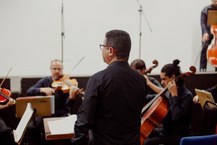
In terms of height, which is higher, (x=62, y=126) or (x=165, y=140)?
(x=62, y=126)

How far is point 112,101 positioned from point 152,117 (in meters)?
1.16

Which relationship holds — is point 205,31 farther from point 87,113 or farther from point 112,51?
point 87,113

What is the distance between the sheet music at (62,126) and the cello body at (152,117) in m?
0.64

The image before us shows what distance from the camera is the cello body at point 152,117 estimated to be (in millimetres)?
2916

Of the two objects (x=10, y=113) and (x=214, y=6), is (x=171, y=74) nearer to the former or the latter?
(x=10, y=113)

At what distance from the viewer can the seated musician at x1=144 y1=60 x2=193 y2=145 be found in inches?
123

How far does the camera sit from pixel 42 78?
458 centimetres

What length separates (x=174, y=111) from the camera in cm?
309

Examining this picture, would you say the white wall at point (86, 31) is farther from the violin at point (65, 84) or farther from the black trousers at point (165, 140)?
the black trousers at point (165, 140)

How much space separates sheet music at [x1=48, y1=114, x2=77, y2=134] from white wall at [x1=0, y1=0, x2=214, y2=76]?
3688mm

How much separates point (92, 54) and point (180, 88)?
394cm

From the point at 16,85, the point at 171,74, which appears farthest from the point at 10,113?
the point at 171,74

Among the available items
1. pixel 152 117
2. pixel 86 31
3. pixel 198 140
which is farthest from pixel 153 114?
pixel 86 31

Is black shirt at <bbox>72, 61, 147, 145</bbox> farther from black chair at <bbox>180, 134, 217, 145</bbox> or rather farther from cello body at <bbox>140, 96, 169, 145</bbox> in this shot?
cello body at <bbox>140, 96, 169, 145</bbox>
